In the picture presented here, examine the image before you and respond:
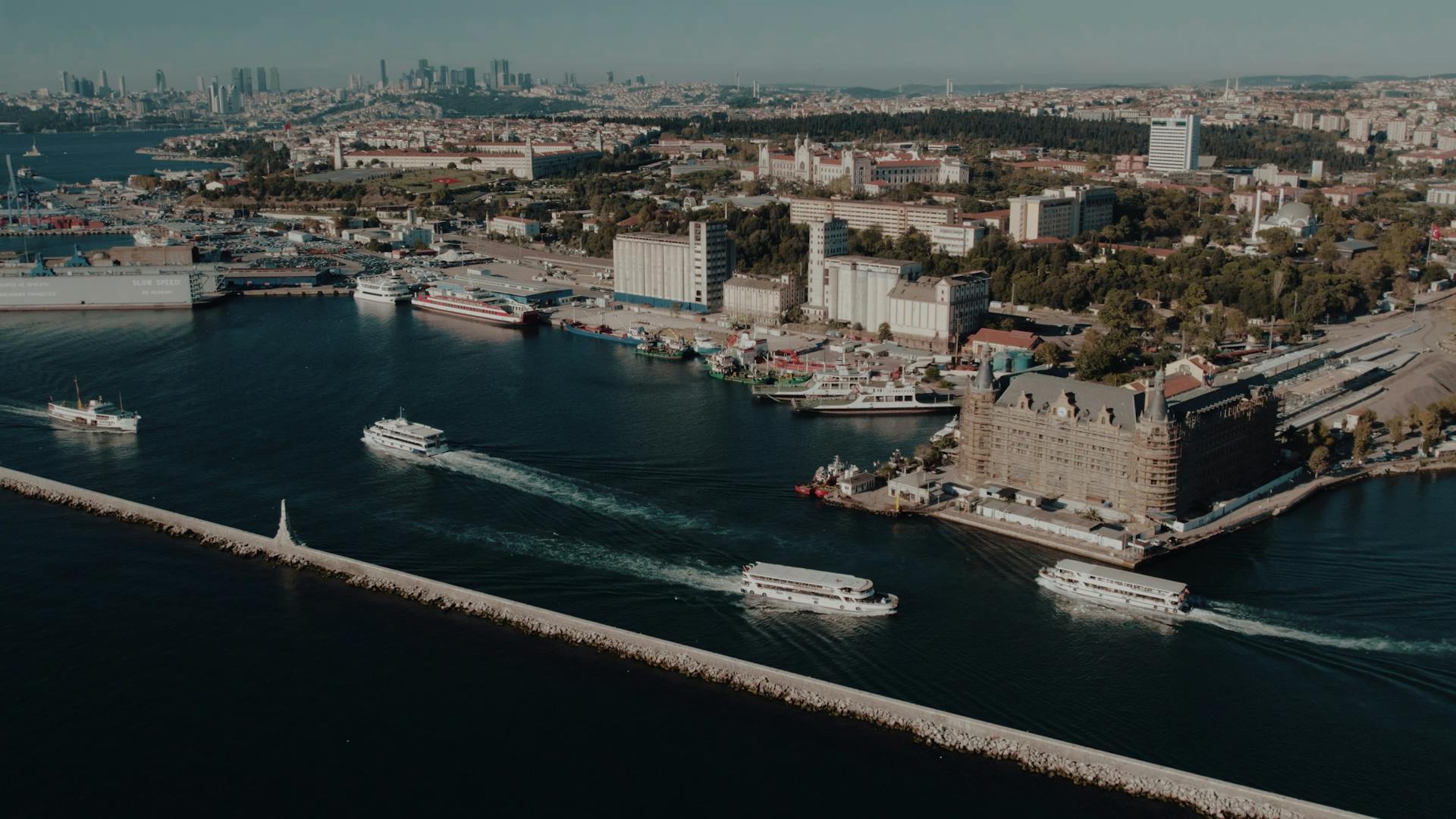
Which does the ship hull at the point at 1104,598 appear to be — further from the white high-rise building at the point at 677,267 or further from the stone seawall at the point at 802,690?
the white high-rise building at the point at 677,267

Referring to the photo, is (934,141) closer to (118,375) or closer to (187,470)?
(118,375)

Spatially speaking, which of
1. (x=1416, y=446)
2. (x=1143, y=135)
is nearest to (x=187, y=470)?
(x=1416, y=446)

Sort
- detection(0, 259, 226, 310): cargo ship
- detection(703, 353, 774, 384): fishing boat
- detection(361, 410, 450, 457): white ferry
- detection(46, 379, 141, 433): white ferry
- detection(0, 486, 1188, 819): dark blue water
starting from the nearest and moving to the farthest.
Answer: detection(0, 486, 1188, 819): dark blue water
detection(361, 410, 450, 457): white ferry
detection(46, 379, 141, 433): white ferry
detection(703, 353, 774, 384): fishing boat
detection(0, 259, 226, 310): cargo ship

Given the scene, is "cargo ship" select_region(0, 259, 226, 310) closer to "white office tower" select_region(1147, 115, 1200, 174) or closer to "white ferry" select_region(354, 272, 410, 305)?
"white ferry" select_region(354, 272, 410, 305)

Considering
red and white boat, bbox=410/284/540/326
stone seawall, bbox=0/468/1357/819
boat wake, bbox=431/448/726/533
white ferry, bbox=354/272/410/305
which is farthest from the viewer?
white ferry, bbox=354/272/410/305

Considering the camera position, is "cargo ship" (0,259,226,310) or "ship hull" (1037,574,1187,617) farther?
"cargo ship" (0,259,226,310)

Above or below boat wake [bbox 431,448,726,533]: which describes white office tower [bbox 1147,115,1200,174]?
above

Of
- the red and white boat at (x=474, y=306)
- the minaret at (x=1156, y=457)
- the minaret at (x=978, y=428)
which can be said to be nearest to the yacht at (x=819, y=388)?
the minaret at (x=978, y=428)

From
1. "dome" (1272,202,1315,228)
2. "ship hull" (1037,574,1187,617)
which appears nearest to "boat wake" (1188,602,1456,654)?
"ship hull" (1037,574,1187,617)
